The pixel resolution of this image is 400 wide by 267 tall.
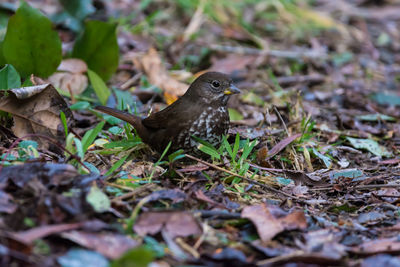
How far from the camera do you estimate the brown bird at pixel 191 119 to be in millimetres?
4254

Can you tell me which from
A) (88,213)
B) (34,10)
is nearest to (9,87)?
(34,10)

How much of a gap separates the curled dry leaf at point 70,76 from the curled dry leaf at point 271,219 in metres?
2.83

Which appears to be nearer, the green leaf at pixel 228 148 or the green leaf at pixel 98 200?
the green leaf at pixel 98 200

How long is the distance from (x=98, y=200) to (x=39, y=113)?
1.51 metres

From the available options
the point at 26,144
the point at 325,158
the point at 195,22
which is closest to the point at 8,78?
the point at 26,144

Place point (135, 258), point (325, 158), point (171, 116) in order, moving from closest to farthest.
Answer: point (135, 258) → point (171, 116) → point (325, 158)

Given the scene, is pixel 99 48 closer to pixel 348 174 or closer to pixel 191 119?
pixel 191 119

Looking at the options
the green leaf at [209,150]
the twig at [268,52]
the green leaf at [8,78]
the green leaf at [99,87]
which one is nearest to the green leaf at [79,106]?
the green leaf at [99,87]

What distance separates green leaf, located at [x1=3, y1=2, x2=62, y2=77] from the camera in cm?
446

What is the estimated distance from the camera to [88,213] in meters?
2.77

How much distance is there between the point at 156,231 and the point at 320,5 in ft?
28.8

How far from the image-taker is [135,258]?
2.30m

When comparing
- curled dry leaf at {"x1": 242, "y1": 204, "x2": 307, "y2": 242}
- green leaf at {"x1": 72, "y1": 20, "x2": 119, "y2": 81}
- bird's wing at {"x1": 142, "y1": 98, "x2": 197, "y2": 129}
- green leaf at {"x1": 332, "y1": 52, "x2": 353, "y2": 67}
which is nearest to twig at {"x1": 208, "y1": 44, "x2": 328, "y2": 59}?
green leaf at {"x1": 332, "y1": 52, "x2": 353, "y2": 67}

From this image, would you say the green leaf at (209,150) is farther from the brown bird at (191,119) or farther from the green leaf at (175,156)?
the green leaf at (175,156)
